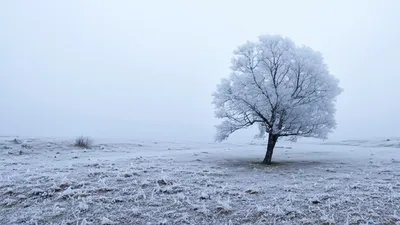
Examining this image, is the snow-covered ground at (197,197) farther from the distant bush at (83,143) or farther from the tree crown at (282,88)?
the distant bush at (83,143)

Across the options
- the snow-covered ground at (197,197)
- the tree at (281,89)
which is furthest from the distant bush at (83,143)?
the tree at (281,89)

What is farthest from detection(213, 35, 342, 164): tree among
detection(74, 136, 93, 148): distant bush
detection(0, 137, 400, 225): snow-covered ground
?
detection(74, 136, 93, 148): distant bush

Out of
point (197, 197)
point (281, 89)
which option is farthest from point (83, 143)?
point (197, 197)

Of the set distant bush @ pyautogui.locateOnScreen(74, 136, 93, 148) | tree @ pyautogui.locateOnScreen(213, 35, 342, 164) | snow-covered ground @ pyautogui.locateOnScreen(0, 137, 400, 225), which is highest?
tree @ pyautogui.locateOnScreen(213, 35, 342, 164)

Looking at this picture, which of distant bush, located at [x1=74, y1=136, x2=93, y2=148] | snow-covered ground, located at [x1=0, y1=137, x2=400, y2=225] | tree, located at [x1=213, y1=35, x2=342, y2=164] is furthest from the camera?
distant bush, located at [x1=74, y1=136, x2=93, y2=148]

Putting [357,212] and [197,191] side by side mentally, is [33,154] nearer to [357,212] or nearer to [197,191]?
[197,191]

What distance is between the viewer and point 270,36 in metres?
23.6

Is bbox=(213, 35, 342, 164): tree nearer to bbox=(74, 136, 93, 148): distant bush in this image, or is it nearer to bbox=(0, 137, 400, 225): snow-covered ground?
bbox=(0, 137, 400, 225): snow-covered ground

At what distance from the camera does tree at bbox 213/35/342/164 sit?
22672 millimetres

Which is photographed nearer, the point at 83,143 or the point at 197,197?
the point at 197,197

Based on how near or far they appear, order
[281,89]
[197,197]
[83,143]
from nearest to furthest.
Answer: [197,197]
[281,89]
[83,143]

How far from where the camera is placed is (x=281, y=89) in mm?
22391

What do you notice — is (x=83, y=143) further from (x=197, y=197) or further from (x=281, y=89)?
(x=197, y=197)

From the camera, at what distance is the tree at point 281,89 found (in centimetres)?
2267
